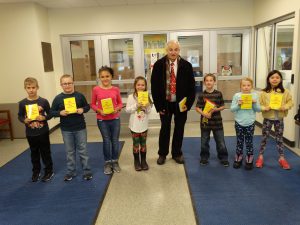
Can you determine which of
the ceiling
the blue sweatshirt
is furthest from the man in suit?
the ceiling

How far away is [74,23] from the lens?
588cm

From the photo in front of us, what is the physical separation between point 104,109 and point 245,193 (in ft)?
5.86

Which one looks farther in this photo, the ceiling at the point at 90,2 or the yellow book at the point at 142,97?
the ceiling at the point at 90,2

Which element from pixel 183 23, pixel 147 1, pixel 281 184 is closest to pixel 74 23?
pixel 147 1

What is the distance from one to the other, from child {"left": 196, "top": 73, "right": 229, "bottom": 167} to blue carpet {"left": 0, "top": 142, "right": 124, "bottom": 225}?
1375 millimetres

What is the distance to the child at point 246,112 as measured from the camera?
3.13 m

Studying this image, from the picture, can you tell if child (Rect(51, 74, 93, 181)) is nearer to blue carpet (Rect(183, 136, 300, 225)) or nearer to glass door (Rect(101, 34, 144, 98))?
blue carpet (Rect(183, 136, 300, 225))

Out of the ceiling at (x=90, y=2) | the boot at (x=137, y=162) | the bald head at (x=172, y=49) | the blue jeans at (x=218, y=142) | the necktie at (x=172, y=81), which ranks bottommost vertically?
the boot at (x=137, y=162)

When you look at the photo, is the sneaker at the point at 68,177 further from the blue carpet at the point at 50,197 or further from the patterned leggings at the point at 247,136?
the patterned leggings at the point at 247,136

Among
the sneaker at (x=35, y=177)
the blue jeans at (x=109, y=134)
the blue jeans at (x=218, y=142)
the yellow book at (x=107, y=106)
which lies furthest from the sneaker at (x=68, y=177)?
the blue jeans at (x=218, y=142)

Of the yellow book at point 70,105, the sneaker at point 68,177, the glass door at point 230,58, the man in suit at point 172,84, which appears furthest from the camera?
the glass door at point 230,58

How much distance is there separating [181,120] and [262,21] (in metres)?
3.07

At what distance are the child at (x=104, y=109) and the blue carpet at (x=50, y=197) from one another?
1.35 ft

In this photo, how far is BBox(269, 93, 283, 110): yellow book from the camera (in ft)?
10.3
